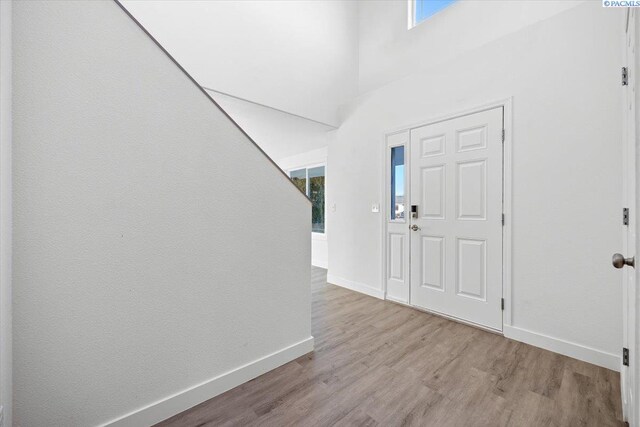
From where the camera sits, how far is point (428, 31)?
3.28 metres

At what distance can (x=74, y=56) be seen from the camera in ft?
4.01

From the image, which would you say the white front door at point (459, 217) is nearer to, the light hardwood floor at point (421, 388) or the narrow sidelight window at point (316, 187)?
the light hardwood floor at point (421, 388)

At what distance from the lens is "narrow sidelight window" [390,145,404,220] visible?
334 centimetres

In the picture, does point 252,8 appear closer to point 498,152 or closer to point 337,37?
point 337,37

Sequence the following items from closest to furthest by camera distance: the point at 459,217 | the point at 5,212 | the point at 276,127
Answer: the point at 5,212 → the point at 459,217 → the point at 276,127

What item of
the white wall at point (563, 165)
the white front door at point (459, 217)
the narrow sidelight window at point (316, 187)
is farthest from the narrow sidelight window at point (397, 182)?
the narrow sidelight window at point (316, 187)

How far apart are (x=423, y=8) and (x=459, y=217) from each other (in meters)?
2.77

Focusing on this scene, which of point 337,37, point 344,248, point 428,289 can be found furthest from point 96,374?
point 337,37

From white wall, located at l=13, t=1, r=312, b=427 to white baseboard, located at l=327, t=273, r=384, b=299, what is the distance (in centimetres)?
205

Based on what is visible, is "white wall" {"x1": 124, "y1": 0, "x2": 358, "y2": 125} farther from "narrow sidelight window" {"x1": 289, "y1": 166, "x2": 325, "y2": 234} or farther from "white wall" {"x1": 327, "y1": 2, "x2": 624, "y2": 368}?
"narrow sidelight window" {"x1": 289, "y1": 166, "x2": 325, "y2": 234}

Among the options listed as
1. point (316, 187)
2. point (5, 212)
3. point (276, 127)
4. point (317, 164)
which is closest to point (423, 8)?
point (276, 127)

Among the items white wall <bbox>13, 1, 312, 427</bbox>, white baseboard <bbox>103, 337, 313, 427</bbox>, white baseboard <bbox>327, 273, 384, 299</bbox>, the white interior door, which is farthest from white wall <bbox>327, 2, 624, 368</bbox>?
white wall <bbox>13, 1, 312, 427</bbox>

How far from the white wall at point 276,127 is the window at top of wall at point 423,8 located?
68.7 inches

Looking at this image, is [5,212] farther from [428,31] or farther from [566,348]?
[428,31]
